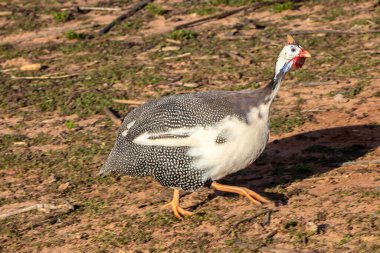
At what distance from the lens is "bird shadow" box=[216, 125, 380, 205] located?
304 inches

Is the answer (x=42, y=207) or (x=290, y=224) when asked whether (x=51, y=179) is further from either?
(x=290, y=224)

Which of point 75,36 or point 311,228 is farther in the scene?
point 75,36

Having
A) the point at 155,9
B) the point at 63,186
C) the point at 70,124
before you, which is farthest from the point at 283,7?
the point at 63,186

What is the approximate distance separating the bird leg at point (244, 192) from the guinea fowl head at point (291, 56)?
3.16 ft

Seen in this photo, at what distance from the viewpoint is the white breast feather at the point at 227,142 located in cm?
685

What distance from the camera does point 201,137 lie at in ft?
22.7

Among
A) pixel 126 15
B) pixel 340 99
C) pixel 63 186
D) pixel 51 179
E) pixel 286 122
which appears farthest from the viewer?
pixel 126 15

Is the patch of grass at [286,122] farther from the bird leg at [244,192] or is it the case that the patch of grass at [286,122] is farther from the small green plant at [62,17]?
the small green plant at [62,17]

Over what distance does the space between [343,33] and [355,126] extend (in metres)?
2.61

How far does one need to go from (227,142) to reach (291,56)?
34.3 inches

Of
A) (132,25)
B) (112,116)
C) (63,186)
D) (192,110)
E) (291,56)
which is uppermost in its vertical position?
(291,56)

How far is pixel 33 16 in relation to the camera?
12836 millimetres

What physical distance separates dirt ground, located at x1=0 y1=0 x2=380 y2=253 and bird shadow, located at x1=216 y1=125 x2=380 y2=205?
0.02 meters

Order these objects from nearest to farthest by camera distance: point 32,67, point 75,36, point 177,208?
1. point 177,208
2. point 32,67
3. point 75,36
